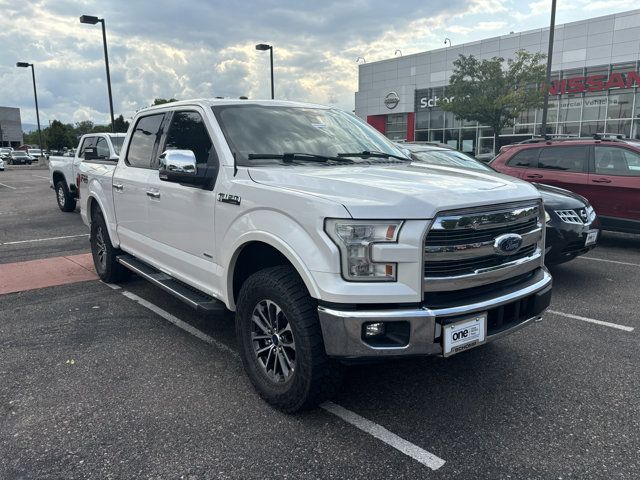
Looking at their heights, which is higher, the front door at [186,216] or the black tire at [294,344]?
the front door at [186,216]

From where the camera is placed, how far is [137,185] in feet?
15.8

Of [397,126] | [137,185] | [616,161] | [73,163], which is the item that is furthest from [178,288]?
[397,126]

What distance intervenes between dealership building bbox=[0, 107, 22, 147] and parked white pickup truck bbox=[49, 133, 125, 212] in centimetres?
10176

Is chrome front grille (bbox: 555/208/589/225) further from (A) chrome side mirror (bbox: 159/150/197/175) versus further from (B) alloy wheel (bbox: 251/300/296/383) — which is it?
(A) chrome side mirror (bbox: 159/150/197/175)

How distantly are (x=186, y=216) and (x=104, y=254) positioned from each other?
2.73 m

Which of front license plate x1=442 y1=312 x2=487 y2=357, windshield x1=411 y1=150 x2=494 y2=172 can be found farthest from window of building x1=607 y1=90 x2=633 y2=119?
front license plate x1=442 y1=312 x2=487 y2=357

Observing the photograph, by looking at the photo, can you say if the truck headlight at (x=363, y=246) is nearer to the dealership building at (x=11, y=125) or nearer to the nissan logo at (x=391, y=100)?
the nissan logo at (x=391, y=100)

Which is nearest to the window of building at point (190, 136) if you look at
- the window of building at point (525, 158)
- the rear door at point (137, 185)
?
the rear door at point (137, 185)

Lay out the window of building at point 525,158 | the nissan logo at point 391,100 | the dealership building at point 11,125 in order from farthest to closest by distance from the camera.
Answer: the dealership building at point 11,125
the nissan logo at point 391,100
the window of building at point 525,158

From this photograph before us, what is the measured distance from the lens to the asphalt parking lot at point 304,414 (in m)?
2.73

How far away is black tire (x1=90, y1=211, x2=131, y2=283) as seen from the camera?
5.95m

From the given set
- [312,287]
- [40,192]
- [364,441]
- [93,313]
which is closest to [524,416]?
[364,441]

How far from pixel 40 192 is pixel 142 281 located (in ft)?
54.8

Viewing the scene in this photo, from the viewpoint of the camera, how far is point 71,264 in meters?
7.50
